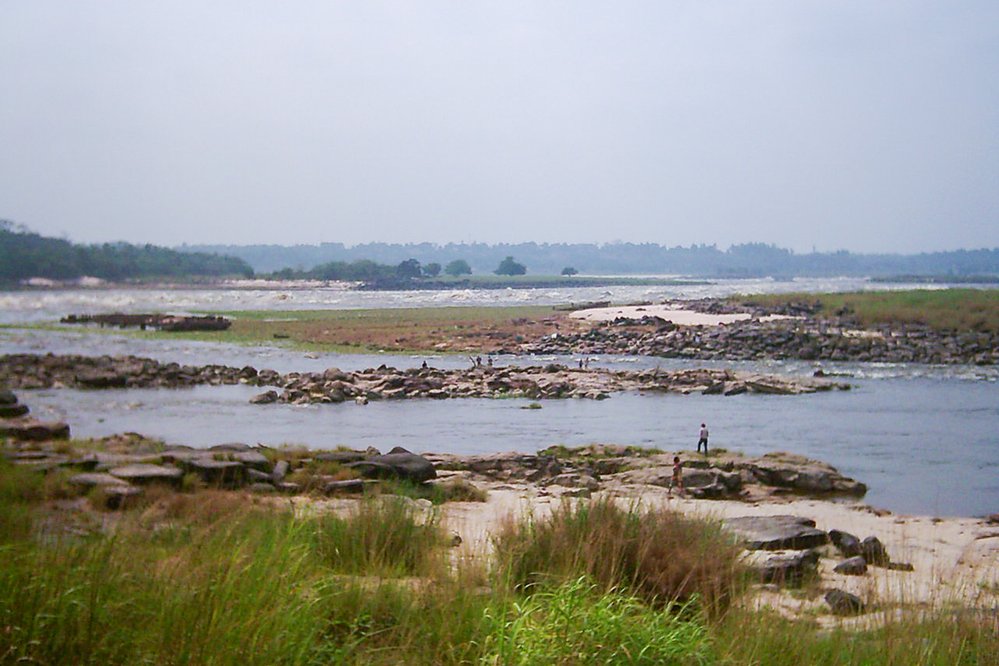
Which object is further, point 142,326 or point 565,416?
point 142,326

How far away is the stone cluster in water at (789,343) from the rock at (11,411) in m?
32.7

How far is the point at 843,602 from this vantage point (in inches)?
366

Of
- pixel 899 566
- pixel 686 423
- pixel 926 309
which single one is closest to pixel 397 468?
pixel 899 566

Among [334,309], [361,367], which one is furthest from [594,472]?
[334,309]

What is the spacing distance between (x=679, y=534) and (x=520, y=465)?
1318 cm

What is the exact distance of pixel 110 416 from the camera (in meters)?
30.4

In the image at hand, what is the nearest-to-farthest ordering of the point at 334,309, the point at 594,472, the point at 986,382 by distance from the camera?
the point at 594,472
the point at 986,382
the point at 334,309

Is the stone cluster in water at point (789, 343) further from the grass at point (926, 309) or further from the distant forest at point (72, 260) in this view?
the distant forest at point (72, 260)

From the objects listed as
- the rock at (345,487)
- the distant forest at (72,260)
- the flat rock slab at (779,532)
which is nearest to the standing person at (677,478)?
the flat rock slab at (779,532)

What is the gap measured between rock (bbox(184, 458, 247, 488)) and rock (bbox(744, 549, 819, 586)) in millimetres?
8528

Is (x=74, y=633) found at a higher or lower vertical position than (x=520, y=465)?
higher

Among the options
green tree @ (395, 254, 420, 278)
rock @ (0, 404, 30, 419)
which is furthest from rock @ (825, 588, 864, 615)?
green tree @ (395, 254, 420, 278)

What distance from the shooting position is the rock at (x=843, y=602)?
8.98 metres

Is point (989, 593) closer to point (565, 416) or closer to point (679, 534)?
point (679, 534)
